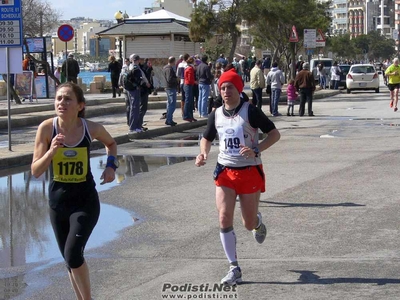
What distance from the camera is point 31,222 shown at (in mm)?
9820

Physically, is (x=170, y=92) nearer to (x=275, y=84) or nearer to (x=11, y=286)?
(x=275, y=84)

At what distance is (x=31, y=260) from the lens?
793 centimetres

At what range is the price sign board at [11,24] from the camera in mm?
15875

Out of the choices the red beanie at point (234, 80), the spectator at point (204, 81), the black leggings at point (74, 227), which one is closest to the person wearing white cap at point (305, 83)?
the spectator at point (204, 81)

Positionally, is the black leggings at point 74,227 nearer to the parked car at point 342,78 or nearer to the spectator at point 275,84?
the spectator at point 275,84

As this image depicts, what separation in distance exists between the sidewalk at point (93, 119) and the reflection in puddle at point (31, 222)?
1744 mm

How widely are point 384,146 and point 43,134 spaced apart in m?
12.0

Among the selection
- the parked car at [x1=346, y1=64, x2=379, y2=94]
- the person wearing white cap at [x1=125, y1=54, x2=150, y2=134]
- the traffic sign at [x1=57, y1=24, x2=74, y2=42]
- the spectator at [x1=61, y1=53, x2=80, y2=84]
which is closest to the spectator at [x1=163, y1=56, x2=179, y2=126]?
the person wearing white cap at [x1=125, y1=54, x2=150, y2=134]

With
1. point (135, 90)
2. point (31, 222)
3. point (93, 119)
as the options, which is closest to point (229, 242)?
point (31, 222)

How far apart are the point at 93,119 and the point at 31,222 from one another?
638 inches

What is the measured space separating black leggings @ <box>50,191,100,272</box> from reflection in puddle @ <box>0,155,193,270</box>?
1.93m

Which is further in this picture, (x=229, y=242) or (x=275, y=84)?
(x=275, y=84)

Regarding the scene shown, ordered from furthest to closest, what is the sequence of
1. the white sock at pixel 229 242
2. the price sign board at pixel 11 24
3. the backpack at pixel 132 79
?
the backpack at pixel 132 79 < the price sign board at pixel 11 24 < the white sock at pixel 229 242

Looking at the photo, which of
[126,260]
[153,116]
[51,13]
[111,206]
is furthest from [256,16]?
[126,260]
